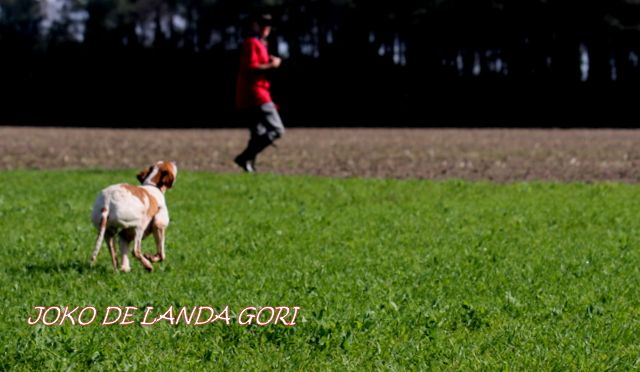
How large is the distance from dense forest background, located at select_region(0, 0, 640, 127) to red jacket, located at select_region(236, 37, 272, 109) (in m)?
30.9

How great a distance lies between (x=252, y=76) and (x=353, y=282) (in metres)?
9.76

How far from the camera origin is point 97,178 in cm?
1680

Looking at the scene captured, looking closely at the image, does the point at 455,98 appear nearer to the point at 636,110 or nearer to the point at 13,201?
the point at 636,110

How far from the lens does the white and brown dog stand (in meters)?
7.21

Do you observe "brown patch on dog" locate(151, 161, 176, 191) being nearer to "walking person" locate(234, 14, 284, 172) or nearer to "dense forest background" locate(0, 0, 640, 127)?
"walking person" locate(234, 14, 284, 172)

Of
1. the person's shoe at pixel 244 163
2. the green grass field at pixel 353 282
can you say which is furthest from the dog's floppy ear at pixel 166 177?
the person's shoe at pixel 244 163

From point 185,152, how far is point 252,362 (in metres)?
20.6

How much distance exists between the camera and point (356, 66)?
56.1 metres

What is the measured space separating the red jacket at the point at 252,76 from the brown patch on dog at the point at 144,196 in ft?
30.1

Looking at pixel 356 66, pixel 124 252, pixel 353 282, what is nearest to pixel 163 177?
pixel 124 252

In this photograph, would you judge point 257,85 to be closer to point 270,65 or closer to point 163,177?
point 270,65

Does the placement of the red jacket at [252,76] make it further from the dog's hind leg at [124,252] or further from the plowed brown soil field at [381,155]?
the dog's hind leg at [124,252]

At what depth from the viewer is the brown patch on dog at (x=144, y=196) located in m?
7.32

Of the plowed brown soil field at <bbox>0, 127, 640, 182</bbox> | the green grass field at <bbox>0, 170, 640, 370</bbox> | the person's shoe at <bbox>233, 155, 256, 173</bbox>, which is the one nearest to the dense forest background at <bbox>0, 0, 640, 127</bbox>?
the plowed brown soil field at <bbox>0, 127, 640, 182</bbox>
